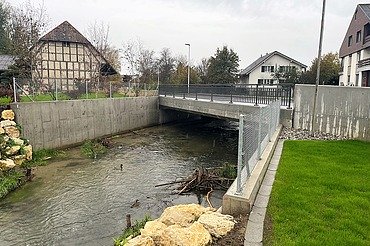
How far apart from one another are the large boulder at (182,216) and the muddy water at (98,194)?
2.01 meters

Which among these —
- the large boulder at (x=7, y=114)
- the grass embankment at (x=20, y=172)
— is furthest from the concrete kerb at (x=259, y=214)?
the large boulder at (x=7, y=114)

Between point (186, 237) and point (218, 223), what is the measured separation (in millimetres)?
688

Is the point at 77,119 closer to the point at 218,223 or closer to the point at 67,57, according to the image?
the point at 218,223

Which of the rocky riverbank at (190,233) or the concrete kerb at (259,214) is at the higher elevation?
the concrete kerb at (259,214)

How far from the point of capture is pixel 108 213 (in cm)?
867

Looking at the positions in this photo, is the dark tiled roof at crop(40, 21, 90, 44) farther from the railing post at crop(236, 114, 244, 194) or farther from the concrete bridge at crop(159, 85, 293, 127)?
the railing post at crop(236, 114, 244, 194)

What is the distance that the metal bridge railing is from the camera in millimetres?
14820

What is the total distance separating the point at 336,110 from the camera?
41.0ft

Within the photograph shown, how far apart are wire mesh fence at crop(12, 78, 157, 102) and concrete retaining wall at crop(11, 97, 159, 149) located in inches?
23.2

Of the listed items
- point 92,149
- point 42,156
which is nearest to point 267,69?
point 92,149

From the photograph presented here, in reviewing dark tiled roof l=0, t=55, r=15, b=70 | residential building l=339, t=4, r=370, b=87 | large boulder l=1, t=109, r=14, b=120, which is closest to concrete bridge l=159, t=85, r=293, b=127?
large boulder l=1, t=109, r=14, b=120

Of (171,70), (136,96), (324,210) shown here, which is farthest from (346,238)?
(171,70)

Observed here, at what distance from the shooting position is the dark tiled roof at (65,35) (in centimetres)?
3225

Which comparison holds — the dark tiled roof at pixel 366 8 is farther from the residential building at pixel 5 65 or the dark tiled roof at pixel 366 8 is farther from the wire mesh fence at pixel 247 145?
the residential building at pixel 5 65
